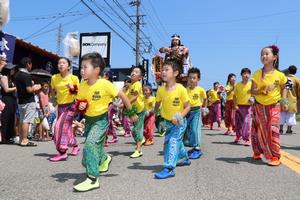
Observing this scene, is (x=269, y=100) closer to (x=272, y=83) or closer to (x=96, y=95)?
(x=272, y=83)

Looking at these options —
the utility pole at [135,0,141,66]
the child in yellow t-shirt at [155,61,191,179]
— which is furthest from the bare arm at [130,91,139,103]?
the utility pole at [135,0,141,66]

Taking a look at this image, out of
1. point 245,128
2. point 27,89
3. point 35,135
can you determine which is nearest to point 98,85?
point 27,89

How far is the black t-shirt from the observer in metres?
9.45

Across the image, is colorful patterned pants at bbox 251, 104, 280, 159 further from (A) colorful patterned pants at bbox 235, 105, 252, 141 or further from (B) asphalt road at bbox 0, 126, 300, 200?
(A) colorful patterned pants at bbox 235, 105, 252, 141

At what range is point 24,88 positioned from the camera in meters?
9.48

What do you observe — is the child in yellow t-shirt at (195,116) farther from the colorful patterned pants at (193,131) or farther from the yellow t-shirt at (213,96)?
the yellow t-shirt at (213,96)

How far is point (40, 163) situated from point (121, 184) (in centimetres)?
229

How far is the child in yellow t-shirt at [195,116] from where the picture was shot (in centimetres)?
747

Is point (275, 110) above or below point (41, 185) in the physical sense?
above

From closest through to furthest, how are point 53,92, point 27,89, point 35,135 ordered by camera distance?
point 53,92
point 27,89
point 35,135

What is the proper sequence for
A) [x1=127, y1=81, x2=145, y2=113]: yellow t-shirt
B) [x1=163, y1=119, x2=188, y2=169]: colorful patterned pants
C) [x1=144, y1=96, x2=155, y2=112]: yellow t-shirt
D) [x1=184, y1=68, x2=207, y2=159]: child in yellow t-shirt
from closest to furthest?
[x1=163, y1=119, x2=188, y2=169]: colorful patterned pants < [x1=184, y1=68, x2=207, y2=159]: child in yellow t-shirt < [x1=127, y1=81, x2=145, y2=113]: yellow t-shirt < [x1=144, y1=96, x2=155, y2=112]: yellow t-shirt

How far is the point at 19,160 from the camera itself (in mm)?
7129

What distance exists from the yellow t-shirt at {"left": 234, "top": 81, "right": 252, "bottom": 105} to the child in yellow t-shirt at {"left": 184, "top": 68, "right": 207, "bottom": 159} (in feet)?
7.02

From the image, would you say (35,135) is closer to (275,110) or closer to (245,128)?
(245,128)
